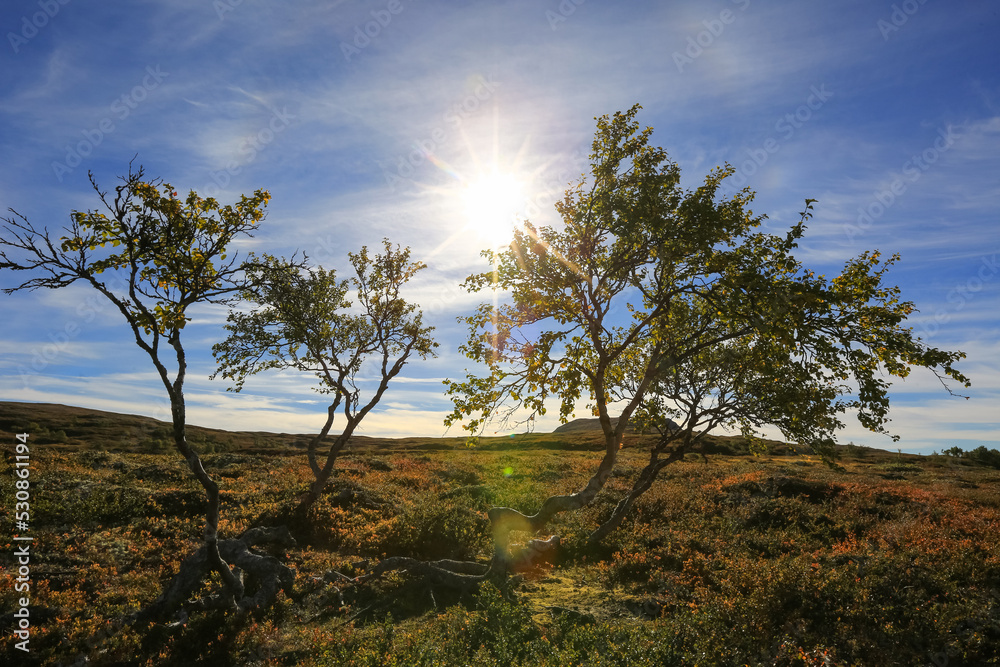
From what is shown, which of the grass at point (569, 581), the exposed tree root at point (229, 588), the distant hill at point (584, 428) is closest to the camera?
the grass at point (569, 581)

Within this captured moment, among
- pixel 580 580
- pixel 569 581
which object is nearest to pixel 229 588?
pixel 569 581

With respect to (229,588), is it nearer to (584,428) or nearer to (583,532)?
(583,532)

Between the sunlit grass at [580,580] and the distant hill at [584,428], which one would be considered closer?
the sunlit grass at [580,580]

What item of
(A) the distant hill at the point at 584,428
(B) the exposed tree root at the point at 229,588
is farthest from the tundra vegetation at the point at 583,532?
(A) the distant hill at the point at 584,428

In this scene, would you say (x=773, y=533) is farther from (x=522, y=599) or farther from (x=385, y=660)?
(x=385, y=660)

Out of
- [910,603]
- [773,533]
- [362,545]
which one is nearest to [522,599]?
[362,545]

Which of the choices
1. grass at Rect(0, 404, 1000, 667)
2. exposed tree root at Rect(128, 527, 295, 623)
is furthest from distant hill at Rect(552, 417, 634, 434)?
exposed tree root at Rect(128, 527, 295, 623)

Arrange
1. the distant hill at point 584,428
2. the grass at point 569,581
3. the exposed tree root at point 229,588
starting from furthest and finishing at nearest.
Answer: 1. the distant hill at point 584,428
2. the exposed tree root at point 229,588
3. the grass at point 569,581

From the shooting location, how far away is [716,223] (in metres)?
12.7

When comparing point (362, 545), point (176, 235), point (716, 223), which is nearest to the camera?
point (176, 235)

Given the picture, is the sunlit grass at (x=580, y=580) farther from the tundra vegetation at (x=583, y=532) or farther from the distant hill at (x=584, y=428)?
the distant hill at (x=584, y=428)

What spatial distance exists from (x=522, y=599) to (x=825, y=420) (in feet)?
33.7

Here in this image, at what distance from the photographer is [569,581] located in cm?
1634

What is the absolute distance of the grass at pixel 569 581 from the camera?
9.66m
